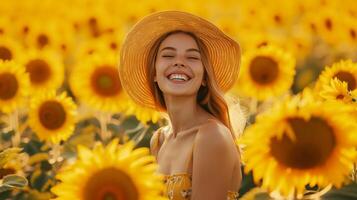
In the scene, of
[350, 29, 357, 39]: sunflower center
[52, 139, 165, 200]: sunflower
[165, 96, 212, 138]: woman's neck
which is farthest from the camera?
[350, 29, 357, 39]: sunflower center

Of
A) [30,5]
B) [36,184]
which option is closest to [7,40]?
[36,184]

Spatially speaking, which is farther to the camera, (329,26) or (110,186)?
(329,26)

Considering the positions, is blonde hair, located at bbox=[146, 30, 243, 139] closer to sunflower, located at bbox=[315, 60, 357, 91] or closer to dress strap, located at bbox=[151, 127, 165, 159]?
dress strap, located at bbox=[151, 127, 165, 159]

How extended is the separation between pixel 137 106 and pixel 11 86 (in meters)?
0.82

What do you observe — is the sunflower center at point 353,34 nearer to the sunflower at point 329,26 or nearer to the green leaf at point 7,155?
the sunflower at point 329,26

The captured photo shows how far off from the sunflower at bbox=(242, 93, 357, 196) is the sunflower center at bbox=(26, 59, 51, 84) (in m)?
4.45

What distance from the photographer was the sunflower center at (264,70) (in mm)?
6512

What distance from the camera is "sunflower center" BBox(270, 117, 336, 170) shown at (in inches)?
100.0

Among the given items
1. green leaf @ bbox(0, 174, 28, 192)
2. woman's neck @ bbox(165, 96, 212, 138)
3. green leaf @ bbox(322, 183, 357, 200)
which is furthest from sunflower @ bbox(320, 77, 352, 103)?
green leaf @ bbox(0, 174, 28, 192)

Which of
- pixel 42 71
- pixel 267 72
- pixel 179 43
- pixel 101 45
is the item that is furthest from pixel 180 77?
pixel 101 45

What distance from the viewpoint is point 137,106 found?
19.4ft

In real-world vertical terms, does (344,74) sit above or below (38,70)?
below

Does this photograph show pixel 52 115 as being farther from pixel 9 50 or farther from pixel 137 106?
pixel 9 50

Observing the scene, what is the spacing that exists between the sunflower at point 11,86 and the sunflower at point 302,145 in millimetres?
3559
